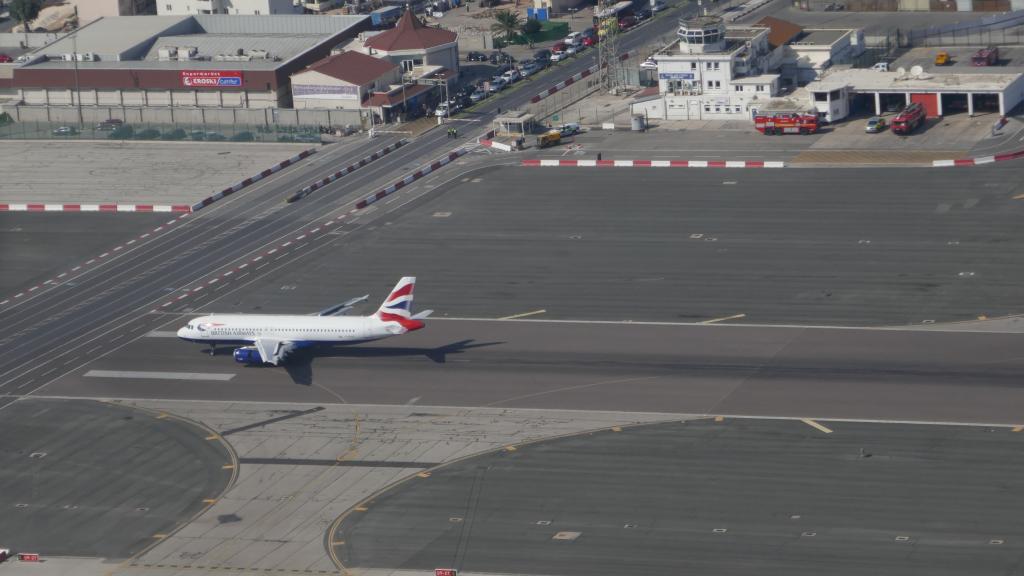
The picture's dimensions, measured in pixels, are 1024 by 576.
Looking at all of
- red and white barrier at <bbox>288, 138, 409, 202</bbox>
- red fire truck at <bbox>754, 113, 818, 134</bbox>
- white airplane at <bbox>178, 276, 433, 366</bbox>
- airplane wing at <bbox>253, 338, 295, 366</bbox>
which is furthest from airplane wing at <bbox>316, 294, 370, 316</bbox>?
red fire truck at <bbox>754, 113, 818, 134</bbox>

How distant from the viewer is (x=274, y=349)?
13175cm

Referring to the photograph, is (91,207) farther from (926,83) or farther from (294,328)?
(926,83)

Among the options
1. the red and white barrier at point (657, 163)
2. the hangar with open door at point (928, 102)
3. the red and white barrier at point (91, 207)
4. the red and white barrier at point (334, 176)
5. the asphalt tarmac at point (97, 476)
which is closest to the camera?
the asphalt tarmac at point (97, 476)

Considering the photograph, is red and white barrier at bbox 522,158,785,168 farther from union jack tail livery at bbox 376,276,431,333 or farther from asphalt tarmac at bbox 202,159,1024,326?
union jack tail livery at bbox 376,276,431,333

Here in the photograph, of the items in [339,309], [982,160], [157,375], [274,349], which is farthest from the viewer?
[982,160]

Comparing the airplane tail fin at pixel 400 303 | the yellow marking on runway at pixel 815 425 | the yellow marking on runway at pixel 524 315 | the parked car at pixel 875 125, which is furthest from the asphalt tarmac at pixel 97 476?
the parked car at pixel 875 125

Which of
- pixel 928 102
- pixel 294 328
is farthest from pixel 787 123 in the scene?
pixel 294 328

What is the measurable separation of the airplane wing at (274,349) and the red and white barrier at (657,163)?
210 ft

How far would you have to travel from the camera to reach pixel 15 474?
115938mm

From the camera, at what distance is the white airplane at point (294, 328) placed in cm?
12925

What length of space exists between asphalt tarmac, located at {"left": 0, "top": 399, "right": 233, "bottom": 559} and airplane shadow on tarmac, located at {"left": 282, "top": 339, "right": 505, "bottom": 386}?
1329 cm

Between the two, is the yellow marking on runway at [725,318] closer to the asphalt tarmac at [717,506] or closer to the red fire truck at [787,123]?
the asphalt tarmac at [717,506]

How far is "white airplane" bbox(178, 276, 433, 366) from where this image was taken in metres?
129

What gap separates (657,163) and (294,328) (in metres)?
Result: 65.8
